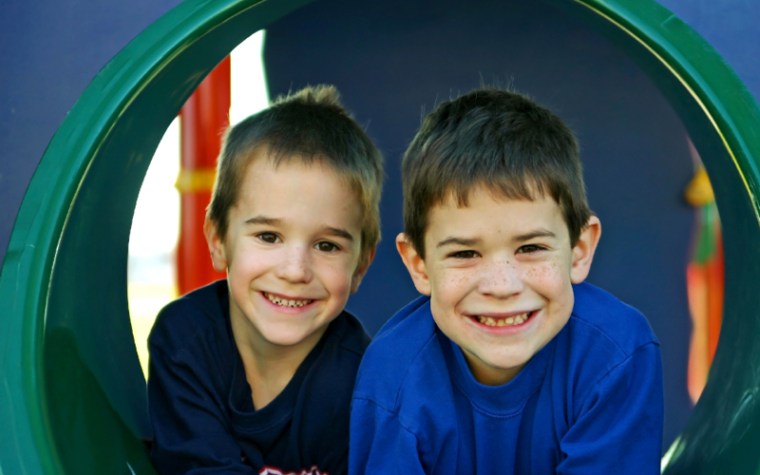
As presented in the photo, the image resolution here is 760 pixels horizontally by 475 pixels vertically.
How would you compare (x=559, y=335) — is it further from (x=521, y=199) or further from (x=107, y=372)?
(x=107, y=372)

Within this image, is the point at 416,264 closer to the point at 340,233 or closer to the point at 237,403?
the point at 340,233

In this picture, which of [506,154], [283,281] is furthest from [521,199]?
[283,281]

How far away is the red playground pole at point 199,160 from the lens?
300cm

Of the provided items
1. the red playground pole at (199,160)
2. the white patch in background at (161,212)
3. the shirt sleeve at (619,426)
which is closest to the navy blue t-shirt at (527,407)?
the shirt sleeve at (619,426)

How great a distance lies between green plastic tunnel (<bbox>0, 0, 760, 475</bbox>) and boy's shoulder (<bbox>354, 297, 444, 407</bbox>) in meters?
0.50

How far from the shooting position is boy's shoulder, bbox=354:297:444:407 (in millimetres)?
1829

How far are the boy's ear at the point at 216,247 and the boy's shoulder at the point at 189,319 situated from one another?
72mm

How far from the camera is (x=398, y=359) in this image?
1.86 meters

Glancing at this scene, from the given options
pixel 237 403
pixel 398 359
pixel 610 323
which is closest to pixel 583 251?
pixel 610 323

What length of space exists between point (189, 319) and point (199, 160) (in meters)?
0.99

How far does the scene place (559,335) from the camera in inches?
73.0

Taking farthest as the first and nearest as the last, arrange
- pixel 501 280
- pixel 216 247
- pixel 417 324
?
pixel 216 247, pixel 417 324, pixel 501 280

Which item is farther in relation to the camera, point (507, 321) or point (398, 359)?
point (398, 359)

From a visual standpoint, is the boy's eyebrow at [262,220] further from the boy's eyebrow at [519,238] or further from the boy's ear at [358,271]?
the boy's eyebrow at [519,238]
